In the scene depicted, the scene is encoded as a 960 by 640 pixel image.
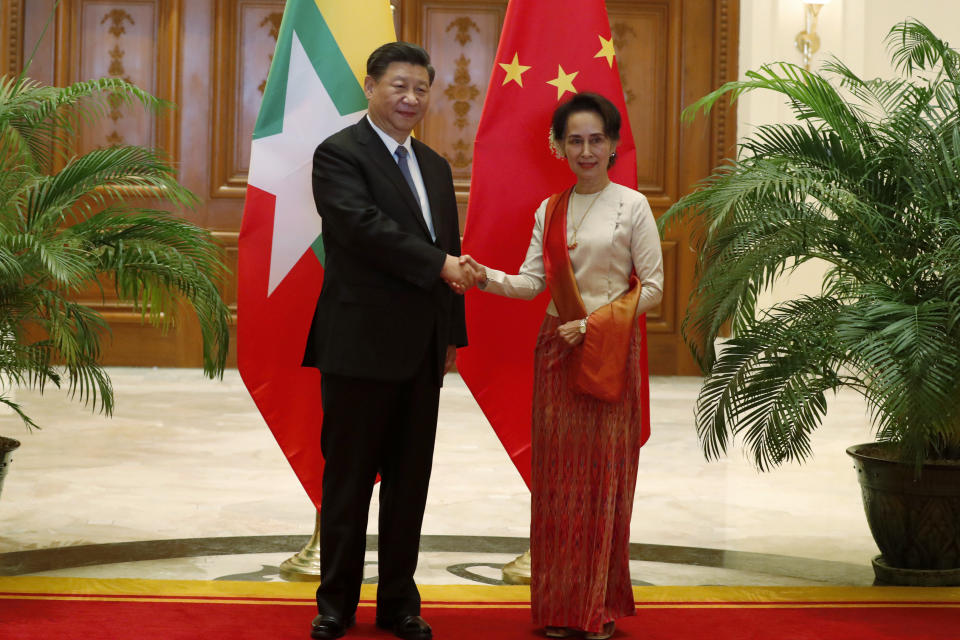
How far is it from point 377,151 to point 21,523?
8.10 ft

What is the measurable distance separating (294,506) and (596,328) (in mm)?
2381

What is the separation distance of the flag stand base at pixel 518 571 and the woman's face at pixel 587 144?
134cm

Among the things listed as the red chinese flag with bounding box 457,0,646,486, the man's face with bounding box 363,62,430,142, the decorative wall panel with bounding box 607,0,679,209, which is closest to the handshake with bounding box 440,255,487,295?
the man's face with bounding box 363,62,430,142

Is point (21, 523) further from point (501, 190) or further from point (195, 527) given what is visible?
point (501, 190)

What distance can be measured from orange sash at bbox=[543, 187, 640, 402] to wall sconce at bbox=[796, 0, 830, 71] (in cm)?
645

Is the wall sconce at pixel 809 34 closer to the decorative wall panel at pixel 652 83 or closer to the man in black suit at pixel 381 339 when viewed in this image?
the decorative wall panel at pixel 652 83

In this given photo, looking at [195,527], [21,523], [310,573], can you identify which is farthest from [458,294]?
[21,523]

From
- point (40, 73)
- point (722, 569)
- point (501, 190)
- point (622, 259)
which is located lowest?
point (722, 569)

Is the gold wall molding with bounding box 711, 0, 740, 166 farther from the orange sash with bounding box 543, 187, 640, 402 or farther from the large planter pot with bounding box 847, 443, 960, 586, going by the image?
the orange sash with bounding box 543, 187, 640, 402

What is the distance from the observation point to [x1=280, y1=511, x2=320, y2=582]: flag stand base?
3.69 metres

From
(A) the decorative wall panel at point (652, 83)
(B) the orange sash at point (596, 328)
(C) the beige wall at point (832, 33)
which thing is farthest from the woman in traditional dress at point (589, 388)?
(A) the decorative wall panel at point (652, 83)

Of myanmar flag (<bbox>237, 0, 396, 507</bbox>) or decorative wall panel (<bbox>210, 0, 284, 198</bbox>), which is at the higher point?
decorative wall panel (<bbox>210, 0, 284, 198</bbox>)

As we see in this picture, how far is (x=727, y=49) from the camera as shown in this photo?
356 inches

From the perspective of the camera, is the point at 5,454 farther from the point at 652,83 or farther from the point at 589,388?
the point at 652,83
